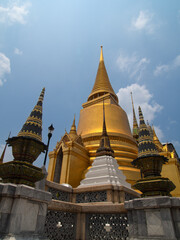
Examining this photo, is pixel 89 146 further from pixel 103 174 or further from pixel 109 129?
pixel 103 174

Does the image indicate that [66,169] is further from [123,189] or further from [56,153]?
[123,189]

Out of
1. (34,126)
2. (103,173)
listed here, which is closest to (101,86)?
(103,173)

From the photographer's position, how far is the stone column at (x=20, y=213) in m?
3.65

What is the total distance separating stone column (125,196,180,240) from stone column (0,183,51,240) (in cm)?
242

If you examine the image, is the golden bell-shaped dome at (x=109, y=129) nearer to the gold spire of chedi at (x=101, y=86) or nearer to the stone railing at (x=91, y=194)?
the gold spire of chedi at (x=101, y=86)

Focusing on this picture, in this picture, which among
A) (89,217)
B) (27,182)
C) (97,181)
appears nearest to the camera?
(27,182)

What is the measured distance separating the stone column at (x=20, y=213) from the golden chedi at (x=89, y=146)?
11823 millimetres

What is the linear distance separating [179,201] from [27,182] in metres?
3.87

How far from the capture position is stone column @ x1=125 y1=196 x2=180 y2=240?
4.10 m

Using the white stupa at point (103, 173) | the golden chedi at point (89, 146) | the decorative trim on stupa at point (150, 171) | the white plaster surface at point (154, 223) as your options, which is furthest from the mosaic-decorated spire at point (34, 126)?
the golden chedi at point (89, 146)

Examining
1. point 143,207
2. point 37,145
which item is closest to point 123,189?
point 143,207

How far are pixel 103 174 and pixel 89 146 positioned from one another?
9956 mm

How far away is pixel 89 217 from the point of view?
6320mm

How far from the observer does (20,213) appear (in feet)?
12.5
